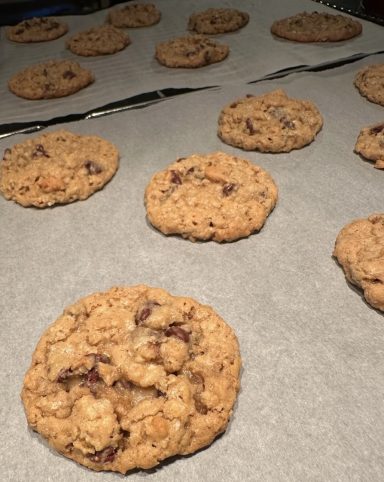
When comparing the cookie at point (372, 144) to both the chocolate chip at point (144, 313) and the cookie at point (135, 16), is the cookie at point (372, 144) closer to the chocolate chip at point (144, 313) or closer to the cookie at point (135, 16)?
the chocolate chip at point (144, 313)

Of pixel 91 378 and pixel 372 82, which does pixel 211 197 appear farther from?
pixel 372 82

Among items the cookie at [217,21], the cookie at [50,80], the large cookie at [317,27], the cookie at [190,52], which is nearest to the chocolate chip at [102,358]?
the cookie at [50,80]

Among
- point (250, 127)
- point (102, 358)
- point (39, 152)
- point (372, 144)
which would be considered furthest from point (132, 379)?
point (372, 144)

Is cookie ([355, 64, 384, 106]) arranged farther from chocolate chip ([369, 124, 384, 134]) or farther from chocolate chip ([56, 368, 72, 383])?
chocolate chip ([56, 368, 72, 383])

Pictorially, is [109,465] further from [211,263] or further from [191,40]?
[191,40]

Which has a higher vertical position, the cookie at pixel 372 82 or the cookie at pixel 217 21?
the cookie at pixel 372 82
